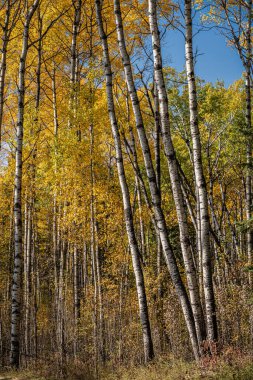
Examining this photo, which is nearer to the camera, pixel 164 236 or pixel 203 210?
pixel 203 210

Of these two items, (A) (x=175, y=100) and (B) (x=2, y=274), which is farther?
(B) (x=2, y=274)

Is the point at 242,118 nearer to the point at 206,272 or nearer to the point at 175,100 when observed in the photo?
the point at 175,100

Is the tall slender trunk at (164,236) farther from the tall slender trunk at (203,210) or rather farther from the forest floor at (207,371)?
the forest floor at (207,371)

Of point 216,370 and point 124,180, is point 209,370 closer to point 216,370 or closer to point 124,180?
point 216,370

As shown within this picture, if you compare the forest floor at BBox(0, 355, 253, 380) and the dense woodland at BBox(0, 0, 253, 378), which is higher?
the dense woodland at BBox(0, 0, 253, 378)

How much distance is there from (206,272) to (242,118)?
8.72 meters

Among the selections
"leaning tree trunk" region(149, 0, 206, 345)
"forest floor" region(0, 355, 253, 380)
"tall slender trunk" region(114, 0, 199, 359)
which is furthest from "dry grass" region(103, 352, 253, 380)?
"leaning tree trunk" region(149, 0, 206, 345)

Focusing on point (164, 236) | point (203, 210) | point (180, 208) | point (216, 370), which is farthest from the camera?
point (164, 236)

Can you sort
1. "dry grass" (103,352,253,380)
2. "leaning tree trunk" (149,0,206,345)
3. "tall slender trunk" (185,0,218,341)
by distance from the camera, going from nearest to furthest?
1. "dry grass" (103,352,253,380)
2. "tall slender trunk" (185,0,218,341)
3. "leaning tree trunk" (149,0,206,345)

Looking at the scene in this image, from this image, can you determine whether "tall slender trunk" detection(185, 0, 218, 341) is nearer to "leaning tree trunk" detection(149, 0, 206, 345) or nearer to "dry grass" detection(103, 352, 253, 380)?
"leaning tree trunk" detection(149, 0, 206, 345)

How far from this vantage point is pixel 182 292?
6160 millimetres

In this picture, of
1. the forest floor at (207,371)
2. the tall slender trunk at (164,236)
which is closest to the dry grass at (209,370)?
the forest floor at (207,371)

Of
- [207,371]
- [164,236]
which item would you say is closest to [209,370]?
Answer: [207,371]

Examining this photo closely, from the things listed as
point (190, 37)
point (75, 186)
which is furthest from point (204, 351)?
point (75, 186)
